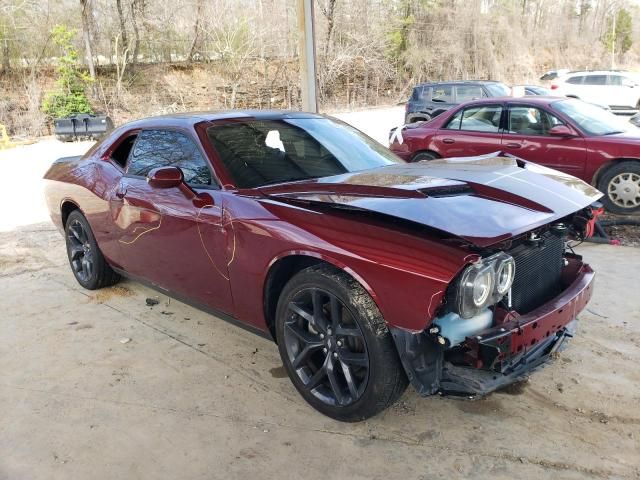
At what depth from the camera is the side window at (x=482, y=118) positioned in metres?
7.46

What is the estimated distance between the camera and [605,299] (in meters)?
4.20

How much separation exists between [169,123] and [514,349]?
2.71 m

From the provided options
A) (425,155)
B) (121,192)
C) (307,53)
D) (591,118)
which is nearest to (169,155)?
(121,192)

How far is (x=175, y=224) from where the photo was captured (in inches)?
135

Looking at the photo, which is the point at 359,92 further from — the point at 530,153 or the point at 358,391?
the point at 358,391

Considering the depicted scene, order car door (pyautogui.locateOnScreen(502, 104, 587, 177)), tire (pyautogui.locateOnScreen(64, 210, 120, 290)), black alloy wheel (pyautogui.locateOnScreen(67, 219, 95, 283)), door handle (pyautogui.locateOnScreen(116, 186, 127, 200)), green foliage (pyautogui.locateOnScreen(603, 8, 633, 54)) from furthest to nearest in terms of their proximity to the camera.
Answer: green foliage (pyautogui.locateOnScreen(603, 8, 633, 54))
car door (pyautogui.locateOnScreen(502, 104, 587, 177))
black alloy wheel (pyautogui.locateOnScreen(67, 219, 95, 283))
tire (pyautogui.locateOnScreen(64, 210, 120, 290))
door handle (pyautogui.locateOnScreen(116, 186, 127, 200))

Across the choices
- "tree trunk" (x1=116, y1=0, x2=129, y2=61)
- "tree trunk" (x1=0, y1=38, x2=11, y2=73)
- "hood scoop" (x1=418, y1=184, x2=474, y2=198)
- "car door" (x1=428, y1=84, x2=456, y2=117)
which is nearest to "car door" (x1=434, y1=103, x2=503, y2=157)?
"hood scoop" (x1=418, y1=184, x2=474, y2=198)

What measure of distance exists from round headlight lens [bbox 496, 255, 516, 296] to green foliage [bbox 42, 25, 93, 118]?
77.0ft

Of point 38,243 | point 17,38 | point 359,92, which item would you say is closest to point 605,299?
point 38,243

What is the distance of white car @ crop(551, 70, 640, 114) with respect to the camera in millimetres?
19212

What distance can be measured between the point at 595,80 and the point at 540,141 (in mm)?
15401

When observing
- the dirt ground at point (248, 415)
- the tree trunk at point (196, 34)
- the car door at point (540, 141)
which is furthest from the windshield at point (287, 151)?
the tree trunk at point (196, 34)

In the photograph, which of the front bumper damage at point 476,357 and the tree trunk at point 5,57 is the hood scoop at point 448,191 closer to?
the front bumper damage at point 476,357

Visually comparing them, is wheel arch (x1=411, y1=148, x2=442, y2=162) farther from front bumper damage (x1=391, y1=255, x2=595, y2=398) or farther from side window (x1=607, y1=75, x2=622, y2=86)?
side window (x1=607, y1=75, x2=622, y2=86)
